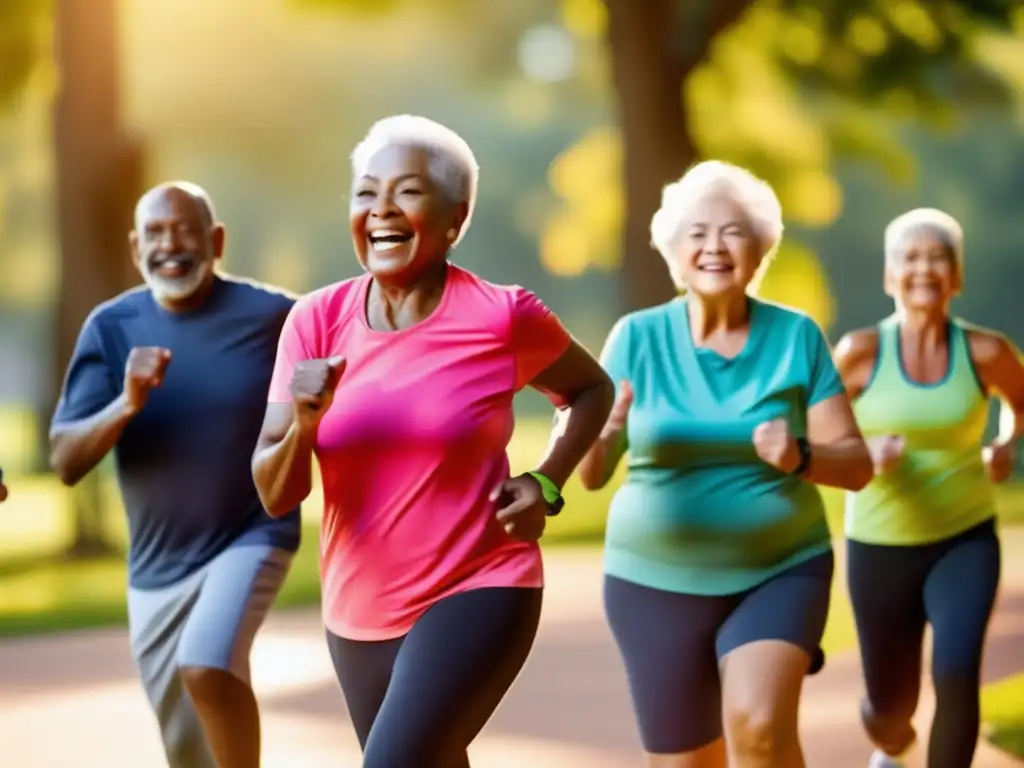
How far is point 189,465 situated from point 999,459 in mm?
2837

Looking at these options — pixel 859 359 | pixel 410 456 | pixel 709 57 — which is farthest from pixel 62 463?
pixel 709 57

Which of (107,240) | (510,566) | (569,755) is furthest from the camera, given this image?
(107,240)

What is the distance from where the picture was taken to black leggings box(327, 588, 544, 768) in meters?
3.68

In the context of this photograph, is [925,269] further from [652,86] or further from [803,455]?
[652,86]

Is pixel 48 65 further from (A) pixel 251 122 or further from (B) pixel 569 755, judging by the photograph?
(A) pixel 251 122

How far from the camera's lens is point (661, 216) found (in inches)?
197

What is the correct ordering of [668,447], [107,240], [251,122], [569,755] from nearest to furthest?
[668,447], [569,755], [107,240], [251,122]

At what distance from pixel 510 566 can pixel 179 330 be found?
180 centimetres

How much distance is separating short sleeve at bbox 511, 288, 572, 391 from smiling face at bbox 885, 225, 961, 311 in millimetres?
2295

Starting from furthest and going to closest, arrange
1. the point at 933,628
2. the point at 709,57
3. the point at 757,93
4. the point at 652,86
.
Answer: the point at 757,93 → the point at 709,57 → the point at 652,86 → the point at 933,628

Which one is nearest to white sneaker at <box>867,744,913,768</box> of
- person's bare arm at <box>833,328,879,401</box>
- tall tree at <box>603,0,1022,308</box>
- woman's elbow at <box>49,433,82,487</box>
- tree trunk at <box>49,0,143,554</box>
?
person's bare arm at <box>833,328,879,401</box>

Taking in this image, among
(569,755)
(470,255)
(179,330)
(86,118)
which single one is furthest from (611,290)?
(179,330)

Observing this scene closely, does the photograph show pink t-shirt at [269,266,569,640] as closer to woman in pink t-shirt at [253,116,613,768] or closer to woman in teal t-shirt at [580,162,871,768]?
woman in pink t-shirt at [253,116,613,768]

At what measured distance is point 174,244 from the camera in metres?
5.34
